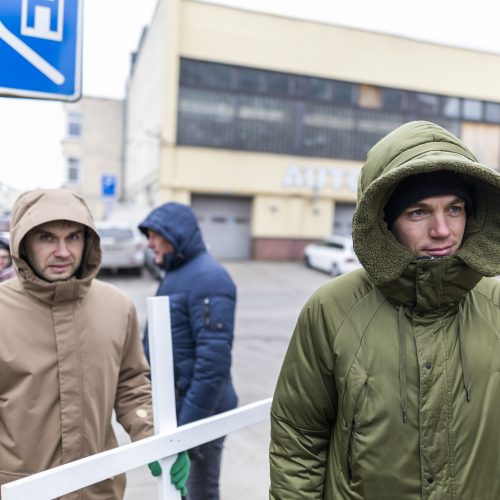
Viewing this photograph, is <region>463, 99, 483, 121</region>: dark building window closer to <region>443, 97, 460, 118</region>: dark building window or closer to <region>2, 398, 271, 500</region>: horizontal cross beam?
<region>443, 97, 460, 118</region>: dark building window

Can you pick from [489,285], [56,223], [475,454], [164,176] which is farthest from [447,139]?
[164,176]

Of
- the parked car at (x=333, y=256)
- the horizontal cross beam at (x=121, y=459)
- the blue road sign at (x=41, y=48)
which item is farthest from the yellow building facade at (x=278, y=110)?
the horizontal cross beam at (x=121, y=459)

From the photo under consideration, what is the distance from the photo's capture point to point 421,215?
1.36m

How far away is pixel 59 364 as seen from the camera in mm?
1679

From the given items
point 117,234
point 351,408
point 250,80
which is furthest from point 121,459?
point 250,80

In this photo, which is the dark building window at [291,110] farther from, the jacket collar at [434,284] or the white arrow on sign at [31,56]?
the jacket collar at [434,284]

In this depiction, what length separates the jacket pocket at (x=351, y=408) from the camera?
4.19ft

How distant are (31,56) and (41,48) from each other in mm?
50

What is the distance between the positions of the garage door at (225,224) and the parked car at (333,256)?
2.74 meters

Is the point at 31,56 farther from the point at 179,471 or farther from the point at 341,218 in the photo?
the point at 341,218

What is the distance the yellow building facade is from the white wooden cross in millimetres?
15866

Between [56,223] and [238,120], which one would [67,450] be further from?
[238,120]

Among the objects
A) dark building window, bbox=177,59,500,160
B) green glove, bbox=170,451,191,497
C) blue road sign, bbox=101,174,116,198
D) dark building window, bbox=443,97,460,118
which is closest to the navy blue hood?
green glove, bbox=170,451,191,497

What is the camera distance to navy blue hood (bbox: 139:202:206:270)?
2516mm
